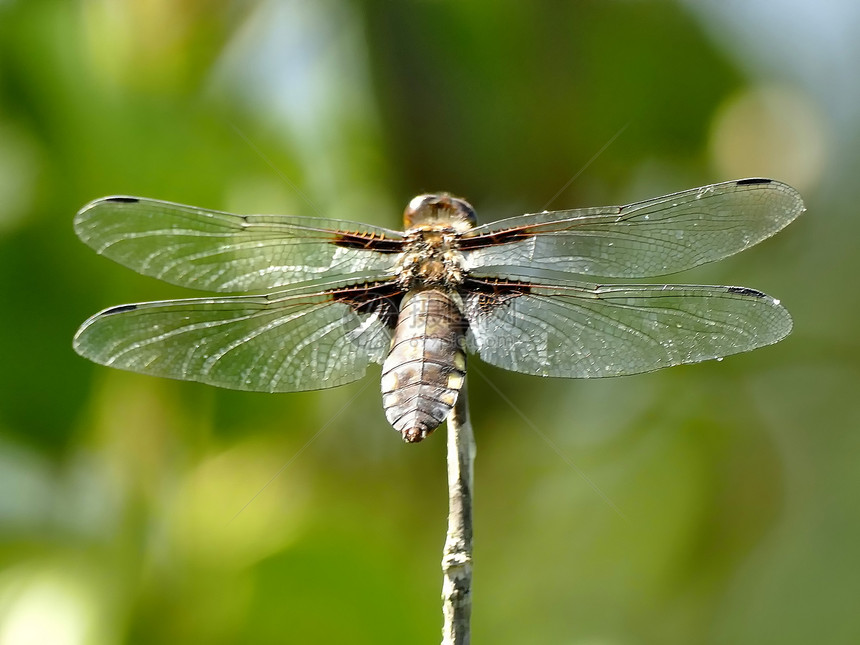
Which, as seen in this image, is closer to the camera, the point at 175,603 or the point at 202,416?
the point at 175,603

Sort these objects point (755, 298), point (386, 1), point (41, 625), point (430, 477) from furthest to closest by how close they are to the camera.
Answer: point (386, 1)
point (430, 477)
point (41, 625)
point (755, 298)

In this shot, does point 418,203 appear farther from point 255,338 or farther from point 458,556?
point 458,556

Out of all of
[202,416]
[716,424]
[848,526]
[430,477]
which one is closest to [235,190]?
[202,416]

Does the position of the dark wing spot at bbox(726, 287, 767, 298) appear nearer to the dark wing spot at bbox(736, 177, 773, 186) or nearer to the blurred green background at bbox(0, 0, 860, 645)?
the dark wing spot at bbox(736, 177, 773, 186)

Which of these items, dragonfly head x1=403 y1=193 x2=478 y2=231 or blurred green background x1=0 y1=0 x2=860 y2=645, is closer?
dragonfly head x1=403 y1=193 x2=478 y2=231

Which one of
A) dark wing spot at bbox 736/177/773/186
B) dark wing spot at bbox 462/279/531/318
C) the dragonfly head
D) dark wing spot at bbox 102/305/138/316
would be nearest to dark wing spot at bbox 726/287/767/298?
dark wing spot at bbox 736/177/773/186

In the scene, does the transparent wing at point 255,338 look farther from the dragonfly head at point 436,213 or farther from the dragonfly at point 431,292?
the dragonfly head at point 436,213

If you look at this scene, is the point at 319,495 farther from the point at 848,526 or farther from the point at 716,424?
the point at 848,526
